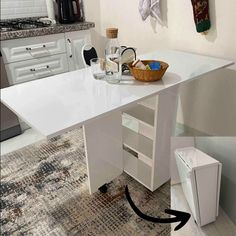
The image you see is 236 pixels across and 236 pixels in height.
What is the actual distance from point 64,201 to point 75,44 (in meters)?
1.63

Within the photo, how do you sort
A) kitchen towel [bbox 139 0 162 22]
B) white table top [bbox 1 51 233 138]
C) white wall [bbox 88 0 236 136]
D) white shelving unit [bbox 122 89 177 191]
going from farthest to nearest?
1. kitchen towel [bbox 139 0 162 22]
2. white wall [bbox 88 0 236 136]
3. white shelving unit [bbox 122 89 177 191]
4. white table top [bbox 1 51 233 138]

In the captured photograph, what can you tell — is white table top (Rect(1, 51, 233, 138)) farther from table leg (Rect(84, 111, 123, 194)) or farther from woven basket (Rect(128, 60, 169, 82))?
table leg (Rect(84, 111, 123, 194))

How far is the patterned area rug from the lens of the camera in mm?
1493

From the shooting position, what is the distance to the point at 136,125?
1.76 metres

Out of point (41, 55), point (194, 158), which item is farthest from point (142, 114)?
point (41, 55)

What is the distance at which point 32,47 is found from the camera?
2309 millimetres

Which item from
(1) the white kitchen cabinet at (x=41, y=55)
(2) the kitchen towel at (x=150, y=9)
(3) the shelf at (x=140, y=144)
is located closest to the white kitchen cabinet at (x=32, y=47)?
(1) the white kitchen cabinet at (x=41, y=55)

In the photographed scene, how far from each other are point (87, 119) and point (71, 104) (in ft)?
0.53

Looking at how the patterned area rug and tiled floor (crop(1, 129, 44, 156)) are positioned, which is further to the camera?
tiled floor (crop(1, 129, 44, 156))

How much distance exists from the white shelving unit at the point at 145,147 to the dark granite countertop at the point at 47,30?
116 centimetres

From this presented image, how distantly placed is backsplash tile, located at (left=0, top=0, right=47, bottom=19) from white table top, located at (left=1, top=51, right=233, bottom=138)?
1.66 metres

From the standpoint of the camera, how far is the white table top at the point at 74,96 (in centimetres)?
96

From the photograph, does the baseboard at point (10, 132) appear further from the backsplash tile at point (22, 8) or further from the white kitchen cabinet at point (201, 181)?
the white kitchen cabinet at point (201, 181)

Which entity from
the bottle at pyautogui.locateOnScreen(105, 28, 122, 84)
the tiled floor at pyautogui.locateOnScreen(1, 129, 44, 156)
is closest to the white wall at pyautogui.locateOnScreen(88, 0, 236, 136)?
the bottle at pyautogui.locateOnScreen(105, 28, 122, 84)
